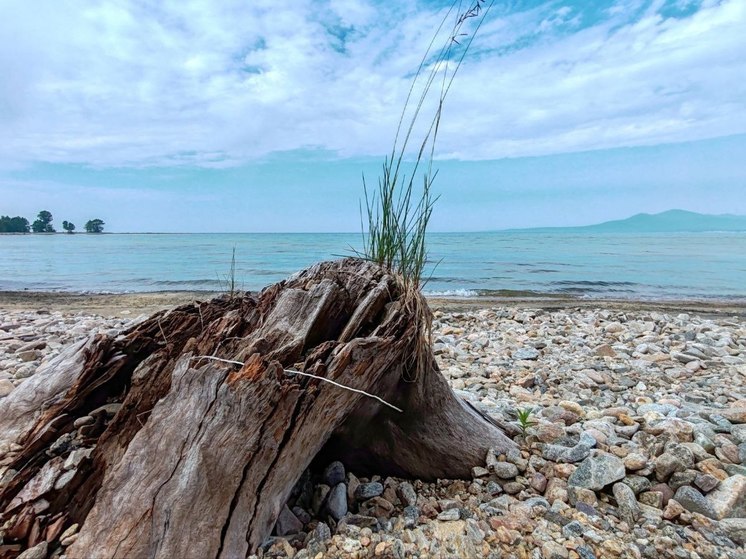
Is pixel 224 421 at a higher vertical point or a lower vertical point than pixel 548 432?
higher

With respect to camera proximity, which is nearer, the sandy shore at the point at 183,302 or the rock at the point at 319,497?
the rock at the point at 319,497

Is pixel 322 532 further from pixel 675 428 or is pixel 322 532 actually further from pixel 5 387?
pixel 5 387

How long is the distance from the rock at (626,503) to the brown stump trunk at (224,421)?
66cm

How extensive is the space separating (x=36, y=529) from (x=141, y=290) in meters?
15.9

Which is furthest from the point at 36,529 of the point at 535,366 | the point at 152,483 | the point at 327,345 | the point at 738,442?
the point at 535,366

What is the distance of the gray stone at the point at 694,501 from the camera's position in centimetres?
243

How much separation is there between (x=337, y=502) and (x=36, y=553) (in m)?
1.29

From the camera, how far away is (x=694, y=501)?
2463mm

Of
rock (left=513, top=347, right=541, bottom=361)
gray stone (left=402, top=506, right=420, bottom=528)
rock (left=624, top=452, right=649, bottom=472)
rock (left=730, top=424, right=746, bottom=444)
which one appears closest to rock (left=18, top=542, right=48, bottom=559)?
gray stone (left=402, top=506, right=420, bottom=528)

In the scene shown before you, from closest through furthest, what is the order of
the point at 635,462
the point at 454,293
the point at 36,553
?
1. the point at 36,553
2. the point at 635,462
3. the point at 454,293

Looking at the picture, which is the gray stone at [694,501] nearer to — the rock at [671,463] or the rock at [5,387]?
the rock at [671,463]

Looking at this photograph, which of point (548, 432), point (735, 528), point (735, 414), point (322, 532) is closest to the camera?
point (322, 532)

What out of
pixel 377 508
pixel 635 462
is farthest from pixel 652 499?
pixel 377 508

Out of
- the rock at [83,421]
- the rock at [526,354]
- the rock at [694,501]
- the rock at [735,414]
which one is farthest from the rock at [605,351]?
the rock at [83,421]
